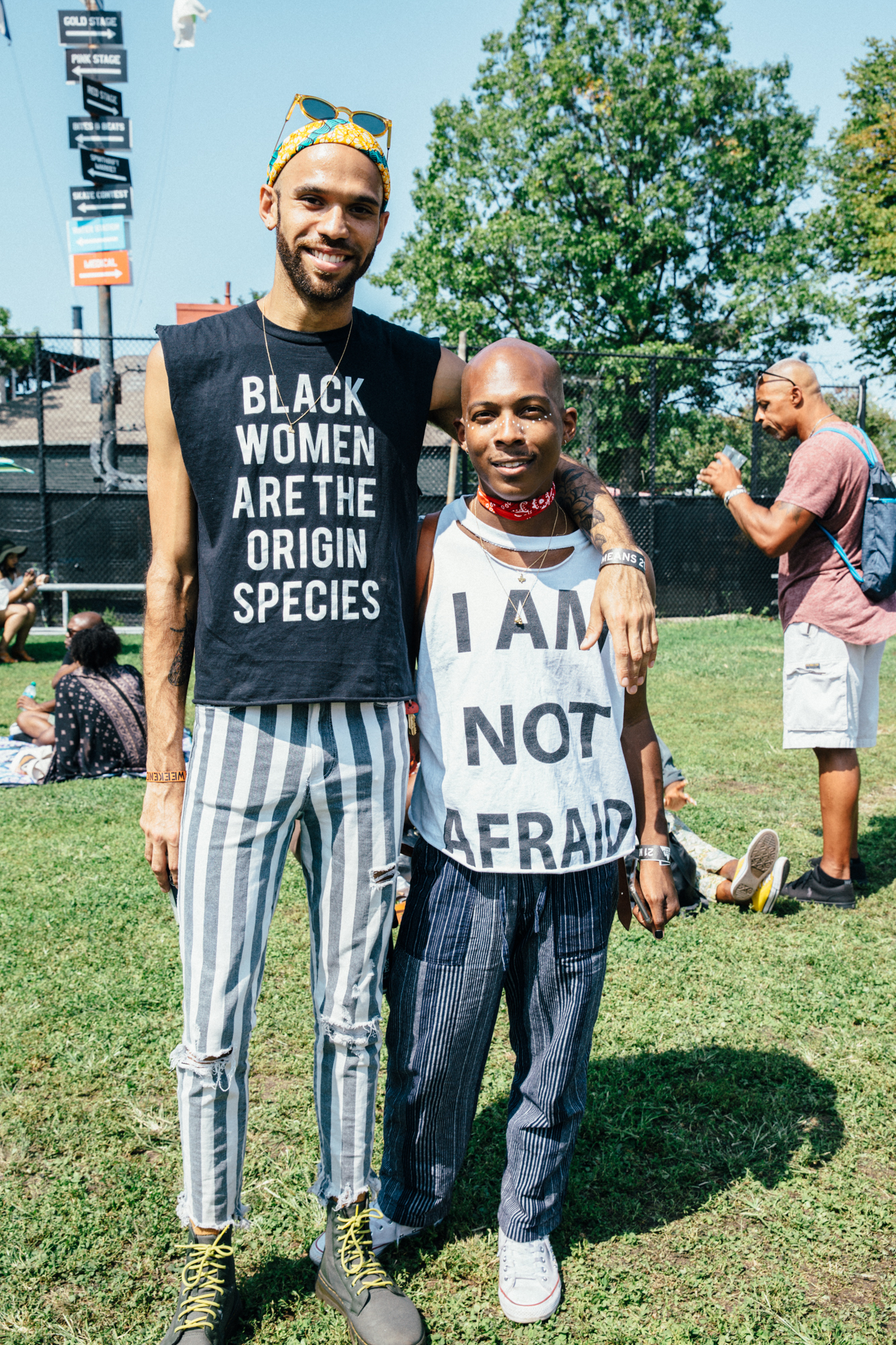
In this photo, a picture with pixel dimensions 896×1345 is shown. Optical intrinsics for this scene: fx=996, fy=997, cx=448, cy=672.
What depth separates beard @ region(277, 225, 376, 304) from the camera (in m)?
1.90

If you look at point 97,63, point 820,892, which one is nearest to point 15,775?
point 820,892

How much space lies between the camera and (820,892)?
4.41 m

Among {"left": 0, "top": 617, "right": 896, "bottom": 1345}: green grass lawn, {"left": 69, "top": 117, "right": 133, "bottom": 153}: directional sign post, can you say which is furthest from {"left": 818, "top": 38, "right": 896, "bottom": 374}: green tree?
{"left": 0, "top": 617, "right": 896, "bottom": 1345}: green grass lawn

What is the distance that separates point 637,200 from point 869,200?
720 cm

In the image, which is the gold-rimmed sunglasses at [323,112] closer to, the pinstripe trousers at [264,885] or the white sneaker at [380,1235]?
the pinstripe trousers at [264,885]

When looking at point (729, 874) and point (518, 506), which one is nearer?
point (518, 506)

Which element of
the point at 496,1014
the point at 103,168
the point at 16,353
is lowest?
the point at 496,1014

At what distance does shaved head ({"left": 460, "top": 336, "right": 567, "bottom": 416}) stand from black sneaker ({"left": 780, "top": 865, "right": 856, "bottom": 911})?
3134 mm

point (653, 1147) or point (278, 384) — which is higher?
point (278, 384)

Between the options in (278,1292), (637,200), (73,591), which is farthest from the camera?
(637,200)

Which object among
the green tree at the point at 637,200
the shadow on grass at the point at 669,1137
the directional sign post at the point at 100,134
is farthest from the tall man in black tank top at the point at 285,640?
the green tree at the point at 637,200

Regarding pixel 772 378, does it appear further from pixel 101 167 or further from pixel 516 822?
pixel 101 167

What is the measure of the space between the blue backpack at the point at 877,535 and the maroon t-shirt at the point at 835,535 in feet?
0.08

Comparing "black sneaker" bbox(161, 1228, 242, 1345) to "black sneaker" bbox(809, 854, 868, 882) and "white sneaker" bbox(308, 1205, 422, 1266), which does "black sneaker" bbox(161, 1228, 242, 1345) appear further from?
"black sneaker" bbox(809, 854, 868, 882)
